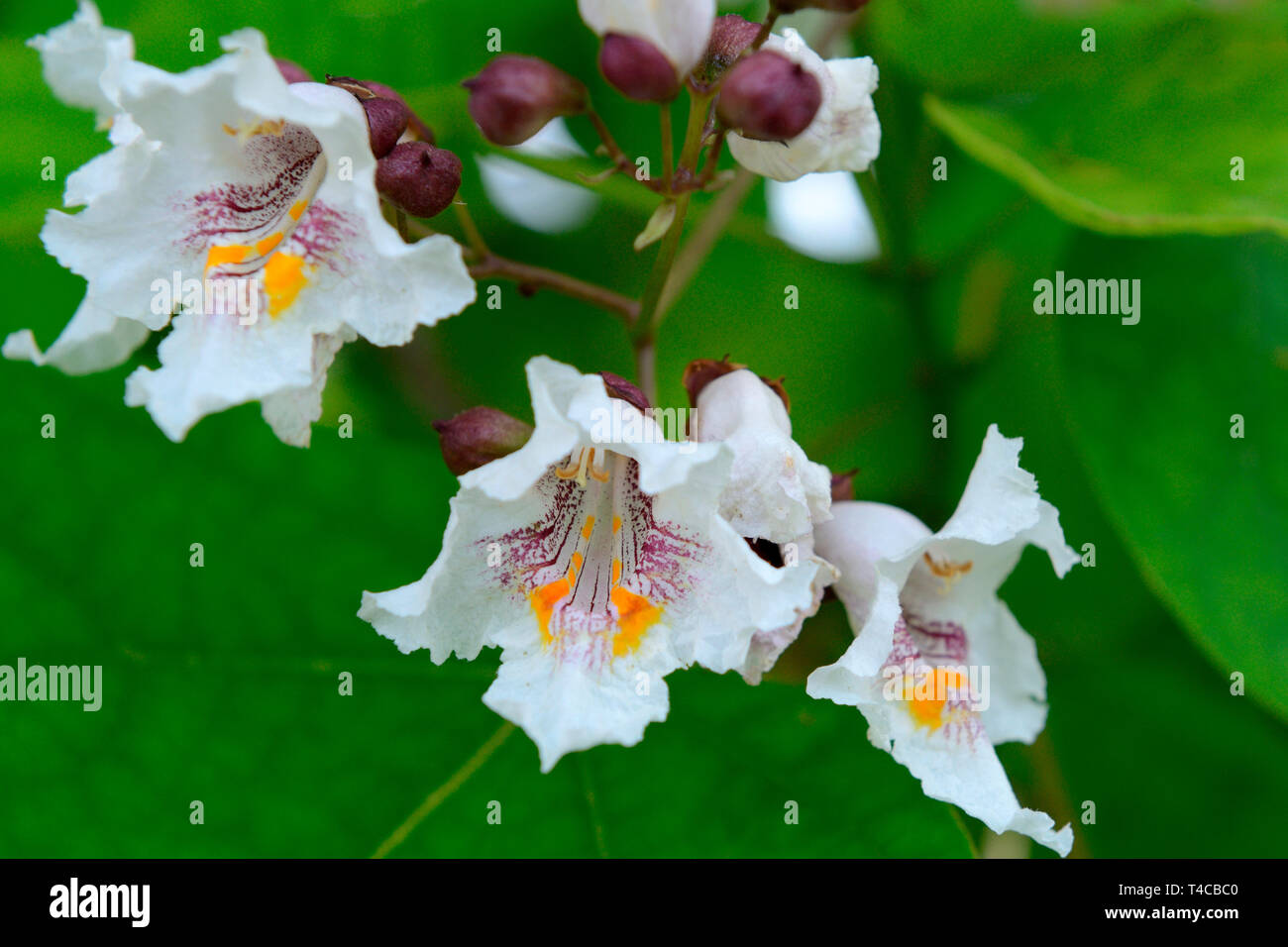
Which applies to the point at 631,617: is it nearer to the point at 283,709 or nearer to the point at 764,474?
the point at 764,474

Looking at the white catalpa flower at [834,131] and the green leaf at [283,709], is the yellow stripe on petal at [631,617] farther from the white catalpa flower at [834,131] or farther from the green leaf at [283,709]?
the white catalpa flower at [834,131]

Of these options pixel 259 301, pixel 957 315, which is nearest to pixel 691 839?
pixel 259 301

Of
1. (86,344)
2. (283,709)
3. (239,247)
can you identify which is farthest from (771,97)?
(283,709)

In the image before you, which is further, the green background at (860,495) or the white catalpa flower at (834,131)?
the green background at (860,495)

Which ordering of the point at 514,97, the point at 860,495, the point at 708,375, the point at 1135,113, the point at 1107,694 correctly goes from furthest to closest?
the point at 860,495 < the point at 1107,694 < the point at 1135,113 < the point at 708,375 < the point at 514,97

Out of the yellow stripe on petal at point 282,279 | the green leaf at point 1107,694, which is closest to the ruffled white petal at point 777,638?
the yellow stripe on petal at point 282,279
